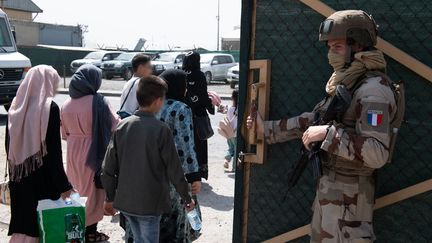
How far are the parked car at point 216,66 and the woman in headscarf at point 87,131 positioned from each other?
1912 centimetres

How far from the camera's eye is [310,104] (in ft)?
9.97

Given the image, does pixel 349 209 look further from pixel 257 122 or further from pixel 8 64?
pixel 8 64

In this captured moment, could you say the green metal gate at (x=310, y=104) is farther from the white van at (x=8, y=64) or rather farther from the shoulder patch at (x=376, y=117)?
the white van at (x=8, y=64)

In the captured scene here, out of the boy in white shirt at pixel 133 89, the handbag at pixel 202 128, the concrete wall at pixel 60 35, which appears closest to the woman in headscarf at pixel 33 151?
the boy in white shirt at pixel 133 89

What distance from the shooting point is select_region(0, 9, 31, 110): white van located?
10953 mm

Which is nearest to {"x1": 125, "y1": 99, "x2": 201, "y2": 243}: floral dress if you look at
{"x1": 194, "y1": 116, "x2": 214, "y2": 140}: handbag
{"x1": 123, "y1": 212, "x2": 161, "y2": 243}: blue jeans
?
{"x1": 123, "y1": 212, "x2": 161, "y2": 243}: blue jeans

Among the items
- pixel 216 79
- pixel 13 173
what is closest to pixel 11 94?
pixel 13 173

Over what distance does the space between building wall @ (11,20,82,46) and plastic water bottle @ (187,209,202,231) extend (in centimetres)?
3594

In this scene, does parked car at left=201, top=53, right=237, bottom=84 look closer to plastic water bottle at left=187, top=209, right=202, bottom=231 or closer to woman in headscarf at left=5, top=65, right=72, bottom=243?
plastic water bottle at left=187, top=209, right=202, bottom=231

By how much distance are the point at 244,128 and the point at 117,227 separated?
6.72 ft

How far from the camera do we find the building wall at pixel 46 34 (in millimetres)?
37312

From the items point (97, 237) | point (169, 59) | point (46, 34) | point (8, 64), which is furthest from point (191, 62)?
point (46, 34)

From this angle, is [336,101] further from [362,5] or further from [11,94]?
[11,94]

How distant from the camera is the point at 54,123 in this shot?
10.2 ft
